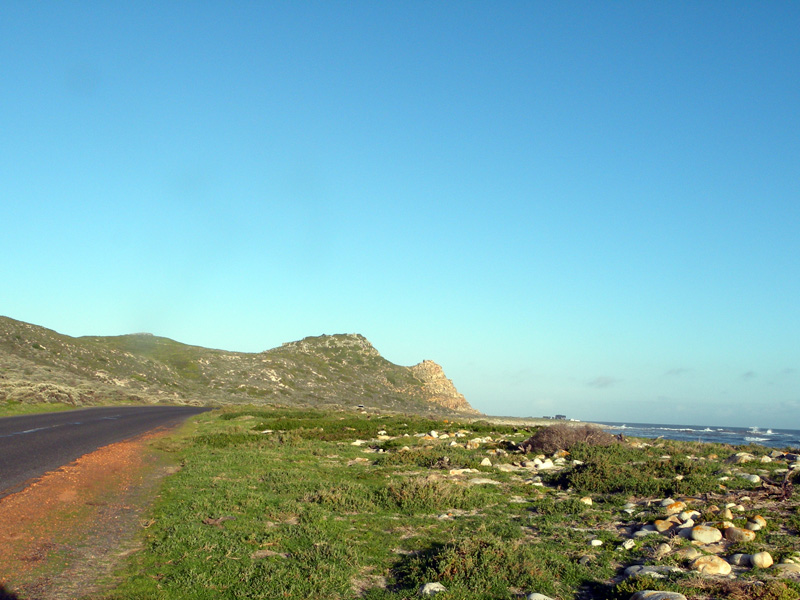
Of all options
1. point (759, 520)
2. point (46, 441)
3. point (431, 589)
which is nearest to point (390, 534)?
point (431, 589)

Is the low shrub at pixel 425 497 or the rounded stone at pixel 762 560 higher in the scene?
the rounded stone at pixel 762 560

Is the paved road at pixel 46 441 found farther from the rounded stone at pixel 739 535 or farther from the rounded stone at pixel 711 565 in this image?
the rounded stone at pixel 739 535

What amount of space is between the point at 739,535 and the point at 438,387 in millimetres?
160226

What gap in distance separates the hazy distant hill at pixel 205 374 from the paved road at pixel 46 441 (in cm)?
1415

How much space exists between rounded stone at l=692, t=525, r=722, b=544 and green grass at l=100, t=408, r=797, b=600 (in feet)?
2.50

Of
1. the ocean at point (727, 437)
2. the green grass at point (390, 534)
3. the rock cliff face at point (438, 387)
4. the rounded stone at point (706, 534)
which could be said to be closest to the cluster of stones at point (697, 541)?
the rounded stone at point (706, 534)

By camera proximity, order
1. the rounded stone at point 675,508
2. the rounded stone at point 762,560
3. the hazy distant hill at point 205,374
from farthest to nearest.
Result: the hazy distant hill at point 205,374 < the rounded stone at point 675,508 < the rounded stone at point 762,560

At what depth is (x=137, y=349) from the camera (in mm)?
134500

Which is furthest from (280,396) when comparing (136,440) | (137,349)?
(136,440)

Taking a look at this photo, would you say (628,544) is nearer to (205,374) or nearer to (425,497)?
(425,497)

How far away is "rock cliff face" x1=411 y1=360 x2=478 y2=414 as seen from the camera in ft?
516

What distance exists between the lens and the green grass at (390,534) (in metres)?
7.65

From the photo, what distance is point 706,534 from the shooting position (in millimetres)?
9414

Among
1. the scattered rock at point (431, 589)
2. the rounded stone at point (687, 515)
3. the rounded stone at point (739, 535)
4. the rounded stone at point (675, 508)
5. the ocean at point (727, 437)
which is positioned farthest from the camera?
the ocean at point (727, 437)
